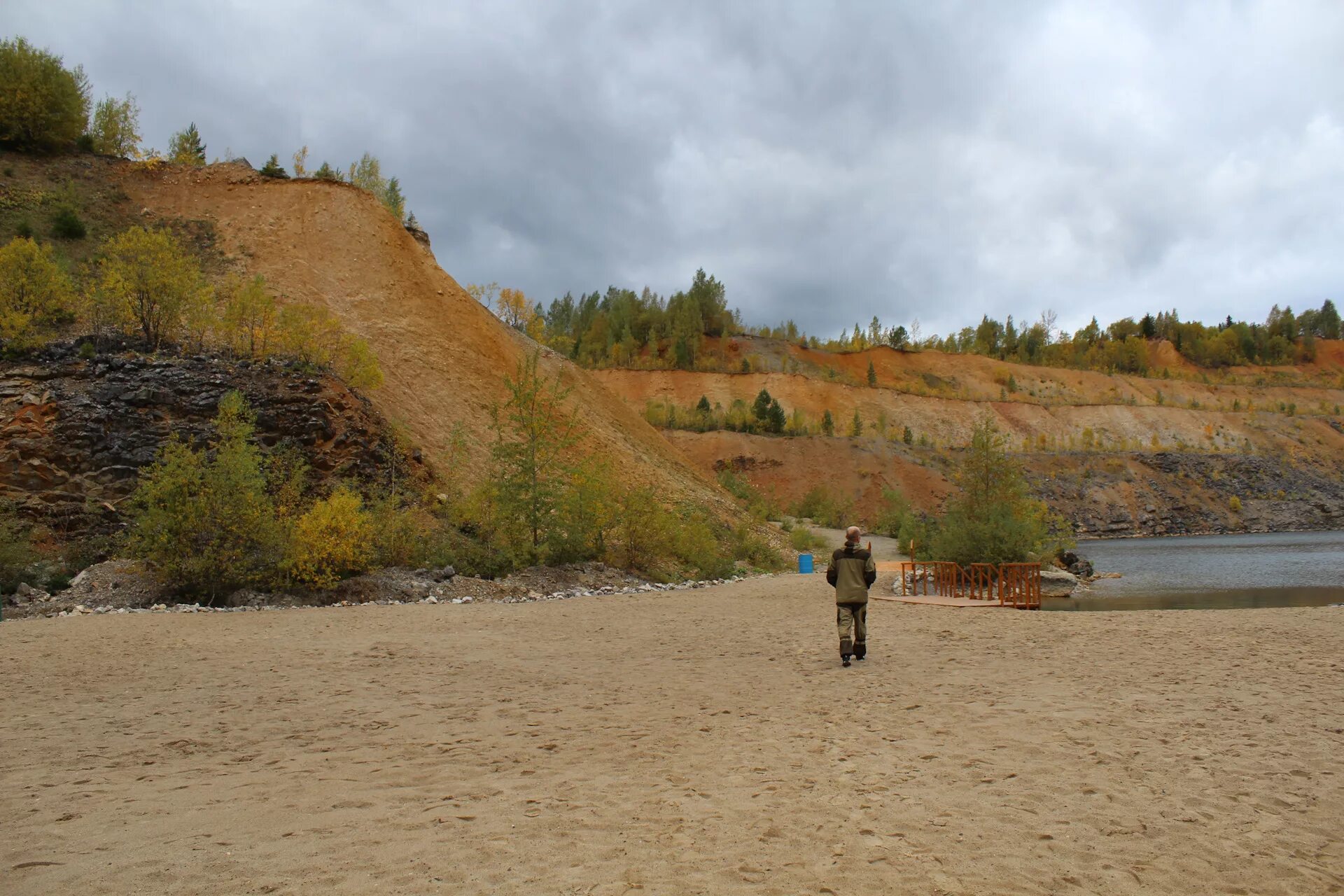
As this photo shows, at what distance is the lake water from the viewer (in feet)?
77.7

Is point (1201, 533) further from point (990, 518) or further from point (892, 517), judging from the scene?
point (990, 518)

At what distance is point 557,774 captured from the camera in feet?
19.1

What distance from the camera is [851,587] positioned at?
9.91m

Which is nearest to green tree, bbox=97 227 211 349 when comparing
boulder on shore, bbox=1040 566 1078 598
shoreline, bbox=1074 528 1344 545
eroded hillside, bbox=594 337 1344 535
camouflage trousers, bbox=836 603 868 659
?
camouflage trousers, bbox=836 603 868 659

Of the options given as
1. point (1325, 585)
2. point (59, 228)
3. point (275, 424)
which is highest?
point (59, 228)

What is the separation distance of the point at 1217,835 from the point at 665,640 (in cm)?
898

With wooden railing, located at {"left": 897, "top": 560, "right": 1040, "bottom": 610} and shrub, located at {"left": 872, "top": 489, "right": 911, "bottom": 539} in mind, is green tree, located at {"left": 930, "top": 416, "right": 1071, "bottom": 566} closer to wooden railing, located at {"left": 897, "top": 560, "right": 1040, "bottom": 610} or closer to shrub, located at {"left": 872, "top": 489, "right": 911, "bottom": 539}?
wooden railing, located at {"left": 897, "top": 560, "right": 1040, "bottom": 610}

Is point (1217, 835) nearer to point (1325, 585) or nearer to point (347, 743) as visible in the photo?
point (347, 743)

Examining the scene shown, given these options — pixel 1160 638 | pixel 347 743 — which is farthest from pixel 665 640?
pixel 1160 638

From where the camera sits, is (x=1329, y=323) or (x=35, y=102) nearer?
(x=35, y=102)

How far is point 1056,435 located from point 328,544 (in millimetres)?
80382

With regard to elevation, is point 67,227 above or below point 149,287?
above

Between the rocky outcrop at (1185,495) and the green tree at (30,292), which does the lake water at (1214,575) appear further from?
the green tree at (30,292)

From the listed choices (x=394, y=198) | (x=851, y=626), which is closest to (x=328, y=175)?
(x=394, y=198)
